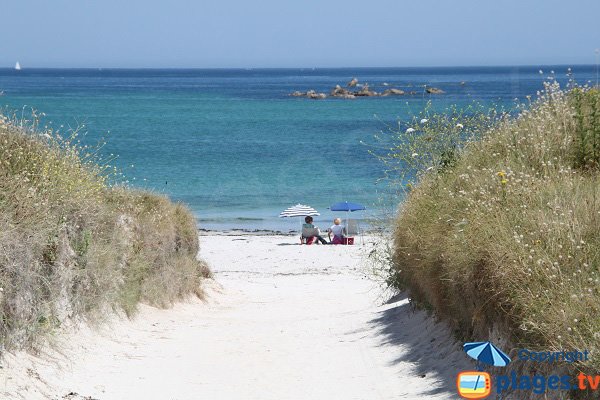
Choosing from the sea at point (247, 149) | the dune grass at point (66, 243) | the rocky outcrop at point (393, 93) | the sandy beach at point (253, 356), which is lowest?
the sea at point (247, 149)

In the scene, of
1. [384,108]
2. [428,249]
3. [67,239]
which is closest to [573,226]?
[428,249]

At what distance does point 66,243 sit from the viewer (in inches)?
430

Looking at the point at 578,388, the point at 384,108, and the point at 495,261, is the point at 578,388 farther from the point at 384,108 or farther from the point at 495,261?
the point at 384,108

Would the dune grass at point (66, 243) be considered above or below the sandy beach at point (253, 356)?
above

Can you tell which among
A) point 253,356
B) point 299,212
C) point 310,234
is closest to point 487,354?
point 253,356

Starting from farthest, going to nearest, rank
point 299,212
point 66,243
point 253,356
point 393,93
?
point 393,93 < point 299,212 < point 253,356 < point 66,243

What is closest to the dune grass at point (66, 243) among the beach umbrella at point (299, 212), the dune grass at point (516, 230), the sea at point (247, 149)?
the sea at point (247, 149)

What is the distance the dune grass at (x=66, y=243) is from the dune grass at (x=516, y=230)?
3.87 meters

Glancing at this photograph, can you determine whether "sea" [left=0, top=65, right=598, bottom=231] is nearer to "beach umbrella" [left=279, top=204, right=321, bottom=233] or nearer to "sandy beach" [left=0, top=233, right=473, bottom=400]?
"beach umbrella" [left=279, top=204, right=321, bottom=233]

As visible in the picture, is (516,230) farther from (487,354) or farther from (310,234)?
(310,234)

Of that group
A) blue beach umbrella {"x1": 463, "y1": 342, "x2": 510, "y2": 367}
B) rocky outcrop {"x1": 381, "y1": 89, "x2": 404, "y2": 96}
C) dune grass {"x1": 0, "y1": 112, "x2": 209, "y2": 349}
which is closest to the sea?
dune grass {"x1": 0, "y1": 112, "x2": 209, "y2": 349}

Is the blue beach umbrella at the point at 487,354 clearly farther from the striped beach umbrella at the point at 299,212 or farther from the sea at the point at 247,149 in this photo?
the striped beach umbrella at the point at 299,212

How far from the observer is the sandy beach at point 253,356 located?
9.23 m

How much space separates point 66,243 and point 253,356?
2637mm
